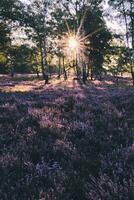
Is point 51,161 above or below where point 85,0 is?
below

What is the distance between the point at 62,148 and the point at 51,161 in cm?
59

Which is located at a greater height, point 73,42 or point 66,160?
point 73,42

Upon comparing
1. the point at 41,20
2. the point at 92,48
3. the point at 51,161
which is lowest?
the point at 51,161

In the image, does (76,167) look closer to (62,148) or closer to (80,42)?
(62,148)

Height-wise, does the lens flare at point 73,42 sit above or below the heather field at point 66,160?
above

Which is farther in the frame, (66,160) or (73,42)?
(73,42)

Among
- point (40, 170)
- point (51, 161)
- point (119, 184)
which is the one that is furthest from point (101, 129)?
point (119, 184)

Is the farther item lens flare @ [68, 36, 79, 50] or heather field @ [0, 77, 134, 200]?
lens flare @ [68, 36, 79, 50]

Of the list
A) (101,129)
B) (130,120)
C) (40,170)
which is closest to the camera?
(40,170)

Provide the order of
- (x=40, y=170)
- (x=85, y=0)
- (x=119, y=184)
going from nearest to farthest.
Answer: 1. (x=119, y=184)
2. (x=40, y=170)
3. (x=85, y=0)

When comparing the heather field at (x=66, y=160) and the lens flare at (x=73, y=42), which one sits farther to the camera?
the lens flare at (x=73, y=42)

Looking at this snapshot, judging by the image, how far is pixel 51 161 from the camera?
216 inches

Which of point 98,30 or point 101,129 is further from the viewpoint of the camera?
point 98,30

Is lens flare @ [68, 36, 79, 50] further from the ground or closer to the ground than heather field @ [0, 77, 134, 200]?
further from the ground
